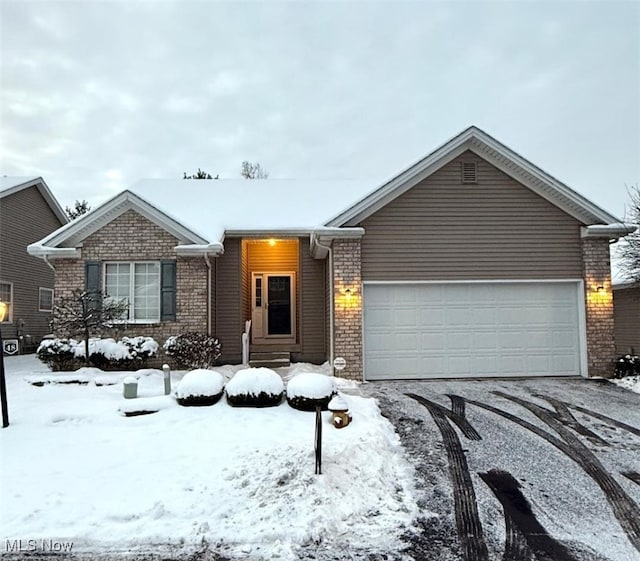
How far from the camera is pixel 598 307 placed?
10578mm

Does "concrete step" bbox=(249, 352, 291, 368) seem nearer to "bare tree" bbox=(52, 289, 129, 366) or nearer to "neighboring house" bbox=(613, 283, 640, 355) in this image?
"bare tree" bbox=(52, 289, 129, 366)

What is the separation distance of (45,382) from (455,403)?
8040mm

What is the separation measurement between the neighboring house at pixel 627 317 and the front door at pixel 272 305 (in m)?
10.6

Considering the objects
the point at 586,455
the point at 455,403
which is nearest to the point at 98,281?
the point at 455,403

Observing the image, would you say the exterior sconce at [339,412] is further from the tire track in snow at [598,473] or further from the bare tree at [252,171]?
the bare tree at [252,171]

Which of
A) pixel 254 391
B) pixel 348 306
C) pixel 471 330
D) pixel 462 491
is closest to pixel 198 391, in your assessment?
pixel 254 391

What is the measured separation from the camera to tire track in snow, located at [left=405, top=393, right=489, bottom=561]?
3.87m

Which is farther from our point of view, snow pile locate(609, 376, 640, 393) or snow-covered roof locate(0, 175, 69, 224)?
snow-covered roof locate(0, 175, 69, 224)

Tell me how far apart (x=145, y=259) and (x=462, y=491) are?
9239 mm

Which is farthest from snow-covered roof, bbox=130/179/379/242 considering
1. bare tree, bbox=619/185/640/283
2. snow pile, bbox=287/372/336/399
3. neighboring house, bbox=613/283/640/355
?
neighboring house, bbox=613/283/640/355

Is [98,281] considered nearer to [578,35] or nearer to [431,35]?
[431,35]

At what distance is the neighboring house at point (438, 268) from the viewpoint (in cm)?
1048

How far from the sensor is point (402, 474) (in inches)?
211

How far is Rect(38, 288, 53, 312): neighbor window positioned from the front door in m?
9.48
